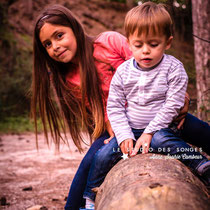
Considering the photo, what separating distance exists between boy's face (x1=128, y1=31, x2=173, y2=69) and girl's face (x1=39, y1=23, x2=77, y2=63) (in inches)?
34.5

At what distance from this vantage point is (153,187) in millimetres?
1575

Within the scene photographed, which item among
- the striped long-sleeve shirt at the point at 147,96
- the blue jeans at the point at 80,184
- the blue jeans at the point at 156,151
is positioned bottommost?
the blue jeans at the point at 80,184

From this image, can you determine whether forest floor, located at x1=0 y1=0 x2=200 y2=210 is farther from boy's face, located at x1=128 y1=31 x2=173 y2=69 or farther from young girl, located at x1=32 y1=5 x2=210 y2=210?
boy's face, located at x1=128 y1=31 x2=173 y2=69

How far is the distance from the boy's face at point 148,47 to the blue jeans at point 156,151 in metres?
0.55

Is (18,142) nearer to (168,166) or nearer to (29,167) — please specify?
(29,167)

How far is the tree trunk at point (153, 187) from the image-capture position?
1503 mm

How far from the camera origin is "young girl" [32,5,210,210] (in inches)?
113

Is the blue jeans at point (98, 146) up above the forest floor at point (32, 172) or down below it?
above

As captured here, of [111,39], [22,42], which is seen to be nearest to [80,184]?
[111,39]

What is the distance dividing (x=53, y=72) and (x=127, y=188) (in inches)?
75.9

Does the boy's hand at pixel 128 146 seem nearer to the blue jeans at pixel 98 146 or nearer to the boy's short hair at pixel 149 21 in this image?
the blue jeans at pixel 98 146

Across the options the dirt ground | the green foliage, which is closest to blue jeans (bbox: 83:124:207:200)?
the dirt ground

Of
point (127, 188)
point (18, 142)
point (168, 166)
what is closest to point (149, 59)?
point (168, 166)

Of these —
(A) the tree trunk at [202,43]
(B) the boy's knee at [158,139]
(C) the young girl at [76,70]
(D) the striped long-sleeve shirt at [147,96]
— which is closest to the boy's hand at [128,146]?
(D) the striped long-sleeve shirt at [147,96]
